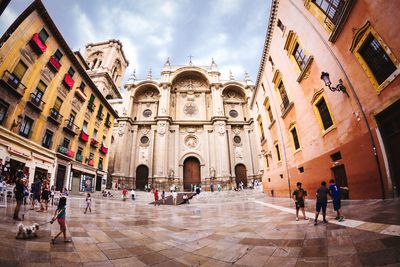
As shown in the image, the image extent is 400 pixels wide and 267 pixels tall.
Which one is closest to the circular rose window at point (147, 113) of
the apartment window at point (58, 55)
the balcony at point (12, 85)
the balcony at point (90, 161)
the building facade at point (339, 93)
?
the balcony at point (90, 161)

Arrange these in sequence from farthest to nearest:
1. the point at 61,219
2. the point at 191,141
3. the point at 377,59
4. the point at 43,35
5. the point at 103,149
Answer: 1. the point at 191,141
2. the point at 103,149
3. the point at 43,35
4. the point at 377,59
5. the point at 61,219

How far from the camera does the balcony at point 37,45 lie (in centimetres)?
1412

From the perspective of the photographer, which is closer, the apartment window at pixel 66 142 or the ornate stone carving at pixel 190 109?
the apartment window at pixel 66 142

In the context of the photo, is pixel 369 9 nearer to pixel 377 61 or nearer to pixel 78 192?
pixel 377 61

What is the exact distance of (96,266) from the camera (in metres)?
3.09

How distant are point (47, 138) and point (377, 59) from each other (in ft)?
72.8

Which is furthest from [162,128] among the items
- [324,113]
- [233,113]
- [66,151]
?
[324,113]

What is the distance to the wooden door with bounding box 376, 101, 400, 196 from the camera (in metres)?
6.41

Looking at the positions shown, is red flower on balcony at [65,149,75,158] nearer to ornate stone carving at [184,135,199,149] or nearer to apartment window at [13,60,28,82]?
apartment window at [13,60,28,82]

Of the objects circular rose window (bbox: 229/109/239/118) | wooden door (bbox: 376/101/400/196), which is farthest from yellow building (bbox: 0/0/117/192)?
circular rose window (bbox: 229/109/239/118)

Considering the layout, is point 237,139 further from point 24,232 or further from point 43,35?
point 24,232

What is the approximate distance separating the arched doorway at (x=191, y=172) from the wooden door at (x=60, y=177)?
16387 mm

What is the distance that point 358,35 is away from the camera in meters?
7.33

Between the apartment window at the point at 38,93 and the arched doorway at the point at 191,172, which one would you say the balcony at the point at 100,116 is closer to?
the apartment window at the point at 38,93
